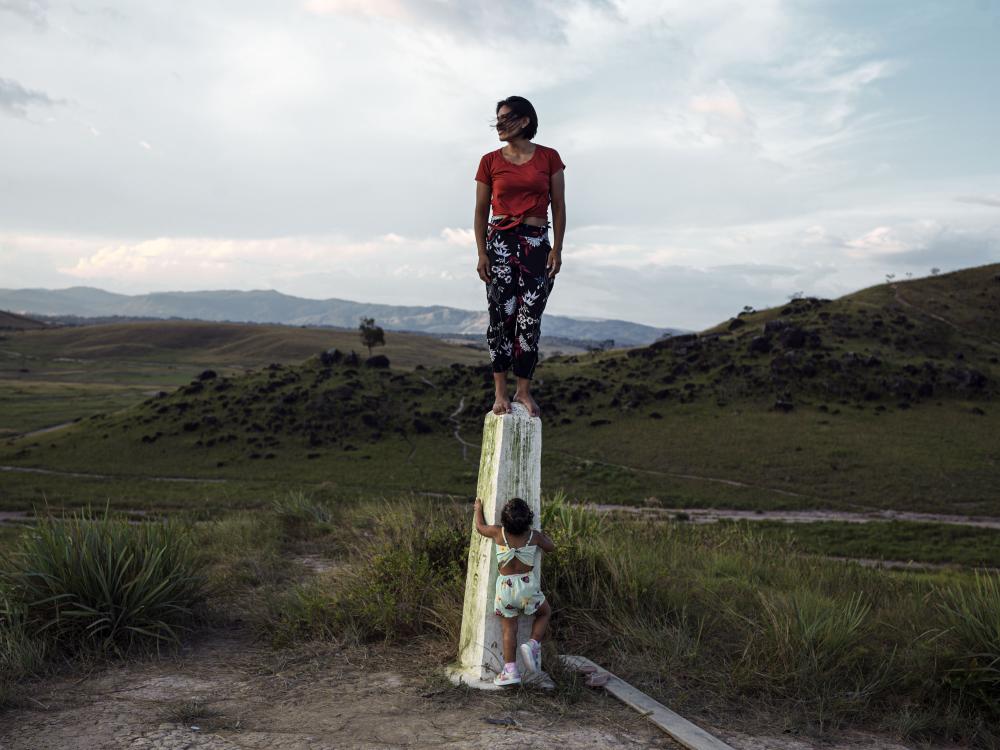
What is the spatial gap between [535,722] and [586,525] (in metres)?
4.06

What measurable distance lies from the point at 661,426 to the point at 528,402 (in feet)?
129

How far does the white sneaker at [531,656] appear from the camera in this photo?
583 centimetres

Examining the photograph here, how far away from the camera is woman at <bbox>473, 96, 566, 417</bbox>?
19.6 feet

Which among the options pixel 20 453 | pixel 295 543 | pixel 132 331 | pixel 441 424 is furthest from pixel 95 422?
pixel 132 331

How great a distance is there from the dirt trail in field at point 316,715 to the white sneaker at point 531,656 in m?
0.23

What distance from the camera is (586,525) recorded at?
30.1 feet

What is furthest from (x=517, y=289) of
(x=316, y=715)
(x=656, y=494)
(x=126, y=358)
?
(x=126, y=358)

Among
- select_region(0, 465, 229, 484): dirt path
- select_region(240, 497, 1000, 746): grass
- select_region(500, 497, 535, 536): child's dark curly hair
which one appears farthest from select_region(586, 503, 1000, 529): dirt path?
select_region(0, 465, 229, 484): dirt path

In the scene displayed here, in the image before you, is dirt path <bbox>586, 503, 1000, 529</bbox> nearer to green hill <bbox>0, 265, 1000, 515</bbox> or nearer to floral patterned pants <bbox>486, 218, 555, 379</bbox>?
green hill <bbox>0, 265, 1000, 515</bbox>

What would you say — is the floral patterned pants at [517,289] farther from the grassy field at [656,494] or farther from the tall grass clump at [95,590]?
the tall grass clump at [95,590]

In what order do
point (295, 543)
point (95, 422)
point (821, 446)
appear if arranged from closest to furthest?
1. point (295, 543)
2. point (821, 446)
3. point (95, 422)

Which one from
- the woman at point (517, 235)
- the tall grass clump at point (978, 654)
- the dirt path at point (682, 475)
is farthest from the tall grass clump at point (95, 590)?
the dirt path at point (682, 475)

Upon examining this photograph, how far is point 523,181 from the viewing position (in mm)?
5949

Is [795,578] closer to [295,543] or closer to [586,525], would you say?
[586,525]
